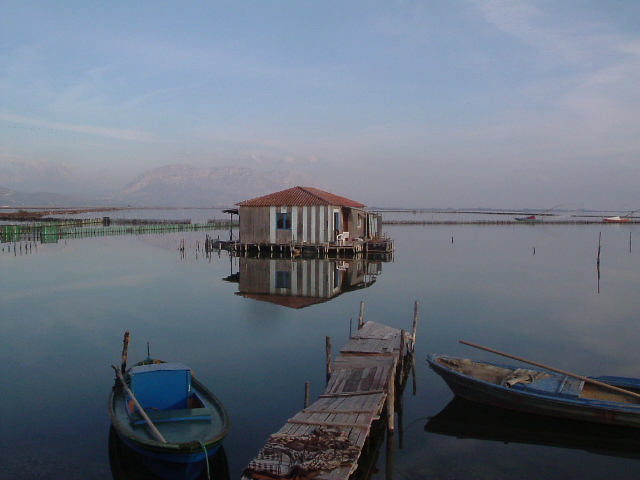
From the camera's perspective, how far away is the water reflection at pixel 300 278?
23969mm

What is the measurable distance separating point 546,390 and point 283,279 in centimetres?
1905

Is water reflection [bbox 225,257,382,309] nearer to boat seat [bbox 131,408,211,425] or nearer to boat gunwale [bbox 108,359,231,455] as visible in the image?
boat seat [bbox 131,408,211,425]

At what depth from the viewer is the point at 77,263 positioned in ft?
112

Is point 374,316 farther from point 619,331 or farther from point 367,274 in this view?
point 367,274

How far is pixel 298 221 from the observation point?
37969 millimetres

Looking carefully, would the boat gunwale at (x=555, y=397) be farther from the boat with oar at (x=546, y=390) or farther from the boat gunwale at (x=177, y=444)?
the boat gunwale at (x=177, y=444)

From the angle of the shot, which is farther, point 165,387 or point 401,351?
point 401,351

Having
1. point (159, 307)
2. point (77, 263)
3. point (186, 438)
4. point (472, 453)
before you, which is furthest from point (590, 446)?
point (77, 263)

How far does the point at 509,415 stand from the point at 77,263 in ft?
99.0

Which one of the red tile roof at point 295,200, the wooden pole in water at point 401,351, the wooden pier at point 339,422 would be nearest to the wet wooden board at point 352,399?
the wooden pier at point 339,422

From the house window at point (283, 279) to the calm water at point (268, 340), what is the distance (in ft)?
8.27

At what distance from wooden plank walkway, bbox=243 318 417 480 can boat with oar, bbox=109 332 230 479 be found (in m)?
0.99

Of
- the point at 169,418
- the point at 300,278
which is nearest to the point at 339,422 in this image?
the point at 169,418

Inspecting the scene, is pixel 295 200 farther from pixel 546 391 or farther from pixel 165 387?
pixel 165 387
